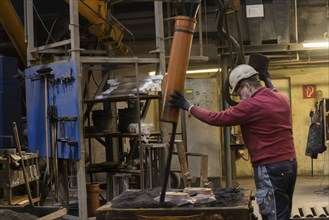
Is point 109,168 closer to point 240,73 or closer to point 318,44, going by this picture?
point 240,73

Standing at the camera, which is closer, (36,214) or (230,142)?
(36,214)

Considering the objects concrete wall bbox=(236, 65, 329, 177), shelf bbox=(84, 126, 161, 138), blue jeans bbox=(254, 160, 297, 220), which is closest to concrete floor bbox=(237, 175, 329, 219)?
concrete wall bbox=(236, 65, 329, 177)

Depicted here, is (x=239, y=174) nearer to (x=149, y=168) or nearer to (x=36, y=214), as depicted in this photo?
(x=149, y=168)

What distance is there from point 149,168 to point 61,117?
126cm

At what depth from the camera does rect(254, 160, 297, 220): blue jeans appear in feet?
11.5

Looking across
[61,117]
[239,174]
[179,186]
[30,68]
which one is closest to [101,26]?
[30,68]

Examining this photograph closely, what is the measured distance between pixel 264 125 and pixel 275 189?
466mm

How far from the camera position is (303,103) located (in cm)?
1039

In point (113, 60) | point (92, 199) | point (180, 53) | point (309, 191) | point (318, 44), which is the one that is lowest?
point (309, 191)

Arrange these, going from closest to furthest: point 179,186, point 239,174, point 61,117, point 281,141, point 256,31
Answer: point 281,141 < point 61,117 < point 179,186 < point 256,31 < point 239,174

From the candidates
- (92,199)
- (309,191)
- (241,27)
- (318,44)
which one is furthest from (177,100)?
(309,191)

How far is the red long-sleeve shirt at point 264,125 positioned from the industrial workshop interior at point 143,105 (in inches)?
10.6

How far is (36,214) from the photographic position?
3871 mm

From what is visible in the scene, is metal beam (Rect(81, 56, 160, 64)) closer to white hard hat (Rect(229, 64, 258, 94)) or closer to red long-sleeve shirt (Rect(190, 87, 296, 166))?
white hard hat (Rect(229, 64, 258, 94))
